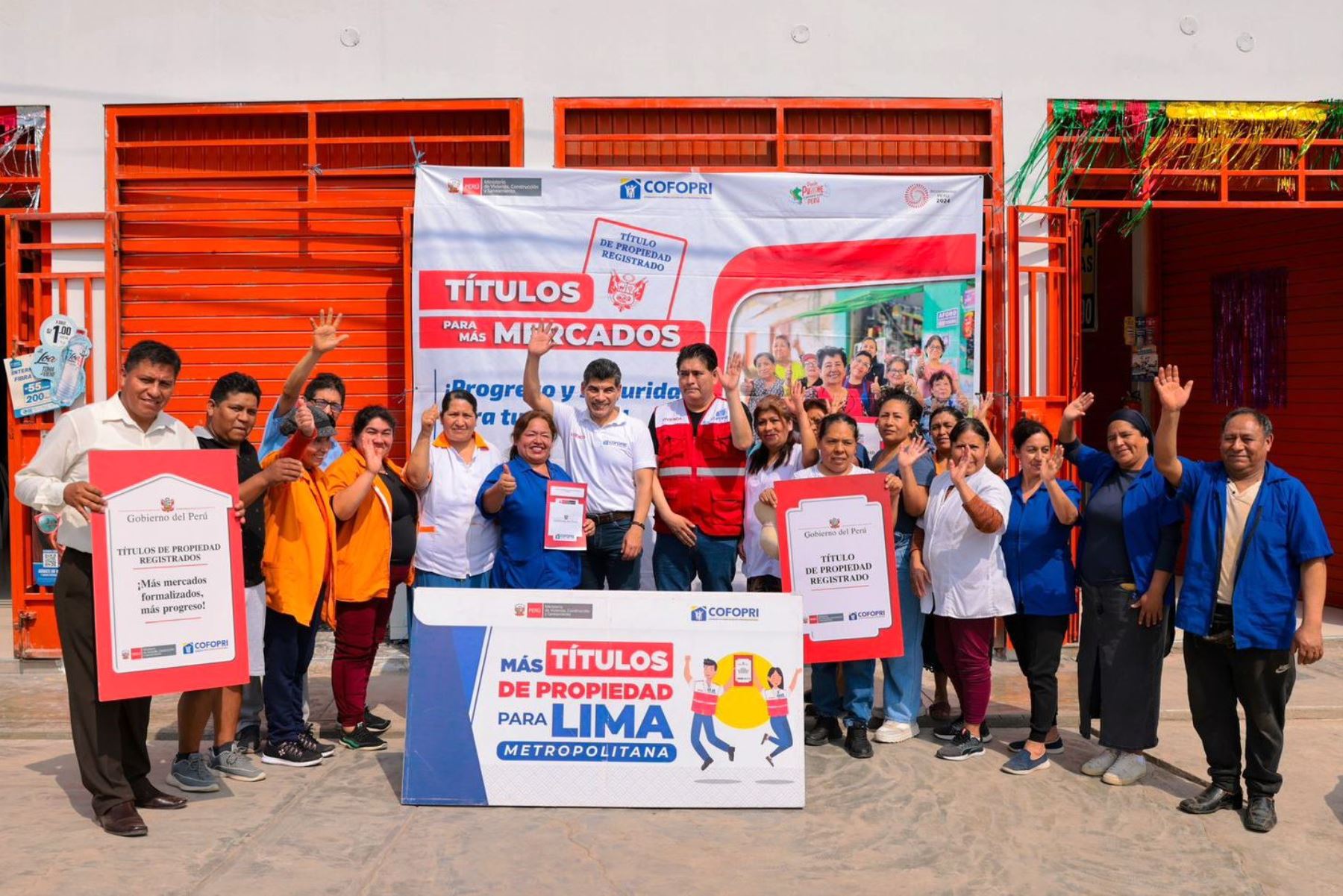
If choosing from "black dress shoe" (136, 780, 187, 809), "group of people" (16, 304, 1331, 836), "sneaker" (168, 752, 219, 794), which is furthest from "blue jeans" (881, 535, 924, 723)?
"black dress shoe" (136, 780, 187, 809)

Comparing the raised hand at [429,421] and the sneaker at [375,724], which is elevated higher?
the raised hand at [429,421]

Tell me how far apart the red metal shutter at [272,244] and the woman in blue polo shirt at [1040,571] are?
13.9 ft

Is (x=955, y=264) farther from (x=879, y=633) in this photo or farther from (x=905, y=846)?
(x=905, y=846)

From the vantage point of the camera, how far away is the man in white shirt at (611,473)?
6434 millimetres

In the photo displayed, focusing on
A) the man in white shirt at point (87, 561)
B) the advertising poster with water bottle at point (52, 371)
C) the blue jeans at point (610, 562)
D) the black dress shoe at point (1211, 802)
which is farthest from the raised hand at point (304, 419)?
the black dress shoe at point (1211, 802)

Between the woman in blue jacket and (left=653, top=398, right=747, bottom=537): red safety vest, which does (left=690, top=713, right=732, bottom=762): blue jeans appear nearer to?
(left=653, top=398, right=747, bottom=537): red safety vest

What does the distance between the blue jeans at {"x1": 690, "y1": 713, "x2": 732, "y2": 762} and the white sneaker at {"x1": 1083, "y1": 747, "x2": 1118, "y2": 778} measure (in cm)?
180

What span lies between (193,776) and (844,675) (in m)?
3.08

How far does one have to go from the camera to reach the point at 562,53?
8195 millimetres

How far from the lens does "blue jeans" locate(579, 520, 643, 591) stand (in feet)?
21.3

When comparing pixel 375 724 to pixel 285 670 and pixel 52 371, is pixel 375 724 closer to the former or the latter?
pixel 285 670

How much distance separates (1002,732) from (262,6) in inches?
256

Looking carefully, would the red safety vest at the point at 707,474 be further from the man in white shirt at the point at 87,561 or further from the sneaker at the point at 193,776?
the man in white shirt at the point at 87,561

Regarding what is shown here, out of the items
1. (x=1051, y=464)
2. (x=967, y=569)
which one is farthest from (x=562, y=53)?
(x=967, y=569)
